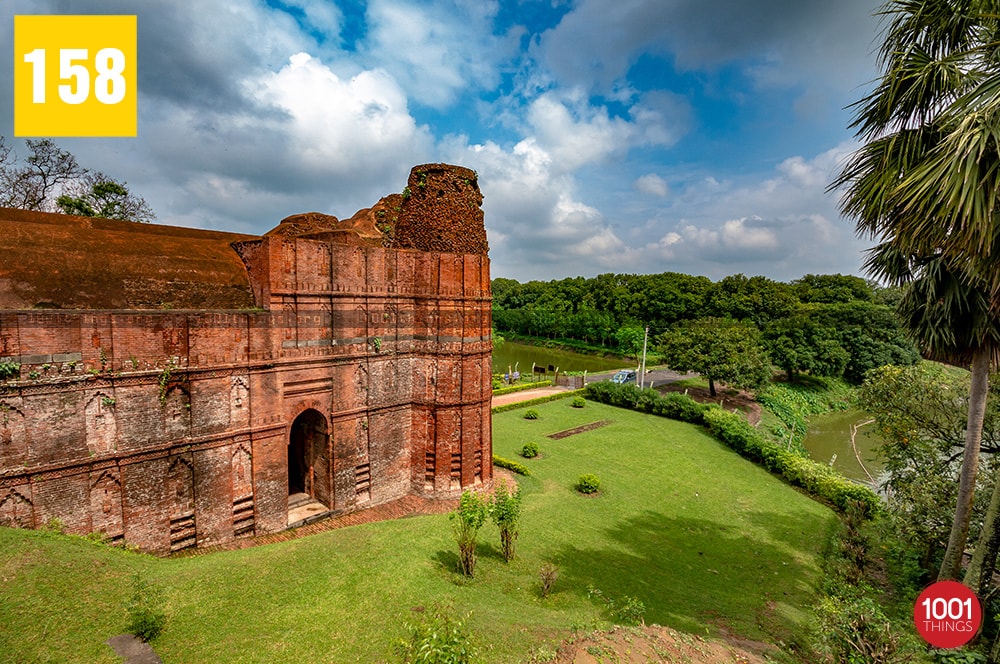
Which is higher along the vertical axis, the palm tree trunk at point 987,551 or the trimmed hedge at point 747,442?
the palm tree trunk at point 987,551

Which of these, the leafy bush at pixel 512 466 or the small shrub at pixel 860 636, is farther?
the leafy bush at pixel 512 466

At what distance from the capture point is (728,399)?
33688mm

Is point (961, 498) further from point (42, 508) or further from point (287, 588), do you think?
point (42, 508)

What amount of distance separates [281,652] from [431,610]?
7.58ft

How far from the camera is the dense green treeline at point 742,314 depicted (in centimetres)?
3706

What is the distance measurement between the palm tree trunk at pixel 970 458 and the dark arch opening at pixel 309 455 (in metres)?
14.2

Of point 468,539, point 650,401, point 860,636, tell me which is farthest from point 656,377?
point 860,636

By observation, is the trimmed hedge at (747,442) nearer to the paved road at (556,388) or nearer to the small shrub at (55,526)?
the paved road at (556,388)

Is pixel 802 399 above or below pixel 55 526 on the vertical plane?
below

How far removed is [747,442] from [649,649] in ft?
57.6

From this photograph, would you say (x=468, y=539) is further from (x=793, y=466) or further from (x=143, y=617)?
(x=793, y=466)

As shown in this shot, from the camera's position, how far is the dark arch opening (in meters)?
12.7

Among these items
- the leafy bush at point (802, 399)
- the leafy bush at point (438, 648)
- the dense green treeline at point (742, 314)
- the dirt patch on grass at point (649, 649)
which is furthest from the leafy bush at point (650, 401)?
the leafy bush at point (438, 648)

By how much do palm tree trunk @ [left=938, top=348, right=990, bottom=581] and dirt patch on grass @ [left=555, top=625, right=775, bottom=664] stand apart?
4293mm
